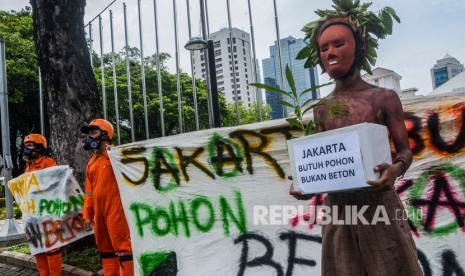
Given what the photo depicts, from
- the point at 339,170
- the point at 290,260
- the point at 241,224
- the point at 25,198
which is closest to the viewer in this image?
the point at 339,170

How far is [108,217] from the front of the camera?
3.94 metres

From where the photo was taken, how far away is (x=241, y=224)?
351 cm

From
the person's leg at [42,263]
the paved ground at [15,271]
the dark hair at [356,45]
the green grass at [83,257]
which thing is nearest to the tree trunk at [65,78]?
the green grass at [83,257]

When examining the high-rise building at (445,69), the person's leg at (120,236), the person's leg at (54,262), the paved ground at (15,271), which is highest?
the high-rise building at (445,69)

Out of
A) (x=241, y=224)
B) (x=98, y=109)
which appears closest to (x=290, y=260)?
(x=241, y=224)

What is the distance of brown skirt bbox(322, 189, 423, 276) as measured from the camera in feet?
6.13

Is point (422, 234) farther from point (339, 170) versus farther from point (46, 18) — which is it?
point (46, 18)

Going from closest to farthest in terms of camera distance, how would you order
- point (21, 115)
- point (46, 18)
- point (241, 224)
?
point (241, 224), point (46, 18), point (21, 115)

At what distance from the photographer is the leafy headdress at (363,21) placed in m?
2.10

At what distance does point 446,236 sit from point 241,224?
1.51m

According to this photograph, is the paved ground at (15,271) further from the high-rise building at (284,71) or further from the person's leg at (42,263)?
the high-rise building at (284,71)

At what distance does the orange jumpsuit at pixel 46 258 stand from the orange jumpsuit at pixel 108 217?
38.5 inches

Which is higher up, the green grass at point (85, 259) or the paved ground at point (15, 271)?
the green grass at point (85, 259)

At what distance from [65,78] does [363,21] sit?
467 centimetres
